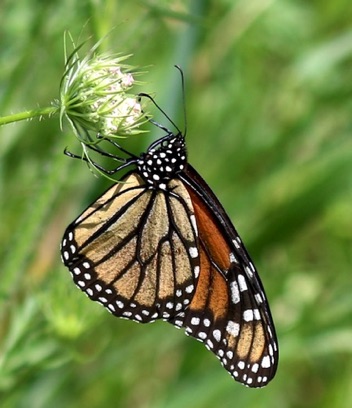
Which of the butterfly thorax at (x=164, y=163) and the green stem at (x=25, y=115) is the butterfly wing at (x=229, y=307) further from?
the green stem at (x=25, y=115)

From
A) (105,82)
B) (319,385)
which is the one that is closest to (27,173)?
(105,82)

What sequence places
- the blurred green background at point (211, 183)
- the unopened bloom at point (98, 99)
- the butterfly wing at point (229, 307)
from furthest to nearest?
the blurred green background at point (211, 183), the butterfly wing at point (229, 307), the unopened bloom at point (98, 99)

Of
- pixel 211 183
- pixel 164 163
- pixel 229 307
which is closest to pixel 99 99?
pixel 164 163

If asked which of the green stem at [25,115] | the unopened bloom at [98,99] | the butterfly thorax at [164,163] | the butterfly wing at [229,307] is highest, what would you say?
the butterfly thorax at [164,163]

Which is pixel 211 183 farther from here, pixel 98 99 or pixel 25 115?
pixel 25 115

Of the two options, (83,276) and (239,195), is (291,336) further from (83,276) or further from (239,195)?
(83,276)

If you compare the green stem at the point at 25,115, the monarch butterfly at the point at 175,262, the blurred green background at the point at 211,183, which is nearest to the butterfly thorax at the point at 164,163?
the monarch butterfly at the point at 175,262

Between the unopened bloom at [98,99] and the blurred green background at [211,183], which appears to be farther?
the blurred green background at [211,183]
